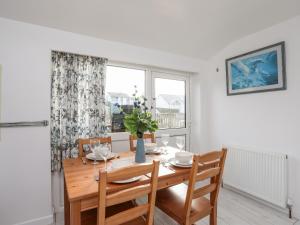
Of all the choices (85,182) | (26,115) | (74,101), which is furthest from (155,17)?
(85,182)

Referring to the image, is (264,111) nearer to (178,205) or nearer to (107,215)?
(178,205)

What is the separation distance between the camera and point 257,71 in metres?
2.62

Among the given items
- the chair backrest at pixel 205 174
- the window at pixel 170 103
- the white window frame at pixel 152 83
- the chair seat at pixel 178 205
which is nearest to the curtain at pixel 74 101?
the white window frame at pixel 152 83

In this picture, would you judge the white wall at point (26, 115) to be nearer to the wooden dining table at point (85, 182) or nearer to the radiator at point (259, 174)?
the wooden dining table at point (85, 182)

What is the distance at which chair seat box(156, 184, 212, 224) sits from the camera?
1.50 m

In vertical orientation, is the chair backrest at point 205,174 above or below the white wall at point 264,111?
below

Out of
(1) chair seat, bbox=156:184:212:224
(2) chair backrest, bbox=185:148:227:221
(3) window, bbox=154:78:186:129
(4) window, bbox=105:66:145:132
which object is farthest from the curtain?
(2) chair backrest, bbox=185:148:227:221

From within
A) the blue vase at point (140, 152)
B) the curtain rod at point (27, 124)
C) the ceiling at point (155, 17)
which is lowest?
the blue vase at point (140, 152)

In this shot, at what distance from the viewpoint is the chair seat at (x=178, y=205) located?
1.50 m

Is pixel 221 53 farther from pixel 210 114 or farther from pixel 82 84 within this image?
pixel 82 84

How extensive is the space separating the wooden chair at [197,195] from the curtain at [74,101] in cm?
130

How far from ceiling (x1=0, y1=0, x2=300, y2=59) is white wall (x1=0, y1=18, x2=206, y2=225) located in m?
0.18

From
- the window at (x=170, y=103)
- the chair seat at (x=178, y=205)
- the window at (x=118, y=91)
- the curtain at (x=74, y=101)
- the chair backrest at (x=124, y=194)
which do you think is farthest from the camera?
the window at (x=170, y=103)

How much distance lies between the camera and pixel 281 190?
7.38 feet
